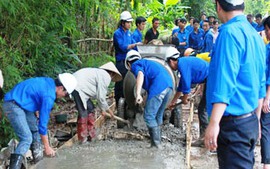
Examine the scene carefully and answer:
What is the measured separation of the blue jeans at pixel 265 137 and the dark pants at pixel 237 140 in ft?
6.58

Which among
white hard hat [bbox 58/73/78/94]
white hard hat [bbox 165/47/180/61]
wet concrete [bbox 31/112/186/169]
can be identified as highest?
white hard hat [bbox 165/47/180/61]

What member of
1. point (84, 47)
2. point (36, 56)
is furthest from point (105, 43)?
point (36, 56)

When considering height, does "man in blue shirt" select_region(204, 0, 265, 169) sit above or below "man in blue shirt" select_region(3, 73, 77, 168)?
above

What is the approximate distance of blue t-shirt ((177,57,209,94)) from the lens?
6.29 meters

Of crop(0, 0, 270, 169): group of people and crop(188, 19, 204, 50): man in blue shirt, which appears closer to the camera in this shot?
crop(0, 0, 270, 169): group of people

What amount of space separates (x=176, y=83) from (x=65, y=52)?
11.0 ft

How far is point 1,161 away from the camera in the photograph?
5246 mm

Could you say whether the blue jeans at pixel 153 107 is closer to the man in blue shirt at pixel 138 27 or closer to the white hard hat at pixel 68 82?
the white hard hat at pixel 68 82

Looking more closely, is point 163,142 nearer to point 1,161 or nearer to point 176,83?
point 176,83

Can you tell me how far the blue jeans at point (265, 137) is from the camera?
4.85m

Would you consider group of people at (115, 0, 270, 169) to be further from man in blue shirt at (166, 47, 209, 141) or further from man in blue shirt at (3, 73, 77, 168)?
man in blue shirt at (166, 47, 209, 141)

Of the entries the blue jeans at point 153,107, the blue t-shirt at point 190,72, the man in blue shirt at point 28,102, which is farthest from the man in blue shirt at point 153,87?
the man in blue shirt at point 28,102

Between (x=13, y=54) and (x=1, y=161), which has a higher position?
(x=13, y=54)

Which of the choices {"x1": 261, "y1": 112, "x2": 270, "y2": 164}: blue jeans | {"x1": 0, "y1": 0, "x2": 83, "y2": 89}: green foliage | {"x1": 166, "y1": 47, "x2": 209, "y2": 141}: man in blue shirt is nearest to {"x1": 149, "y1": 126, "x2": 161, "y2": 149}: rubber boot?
{"x1": 166, "y1": 47, "x2": 209, "y2": 141}: man in blue shirt
